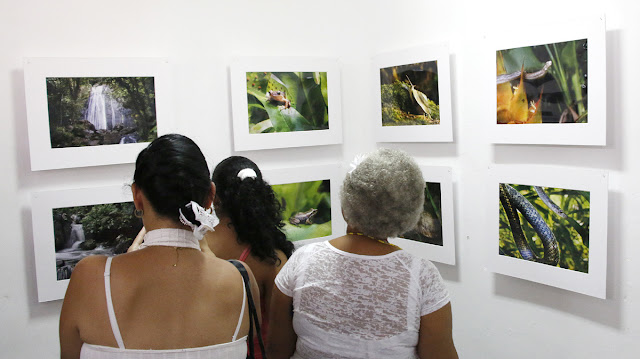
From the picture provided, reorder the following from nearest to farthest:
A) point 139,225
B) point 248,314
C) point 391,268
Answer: point 248,314
point 391,268
point 139,225

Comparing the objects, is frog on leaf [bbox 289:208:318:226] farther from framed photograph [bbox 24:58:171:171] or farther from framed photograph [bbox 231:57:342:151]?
framed photograph [bbox 24:58:171:171]

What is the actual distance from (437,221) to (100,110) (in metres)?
2.26

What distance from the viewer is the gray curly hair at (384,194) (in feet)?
7.03

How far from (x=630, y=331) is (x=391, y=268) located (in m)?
1.51

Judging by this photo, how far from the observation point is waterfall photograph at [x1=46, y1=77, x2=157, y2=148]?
3195 millimetres

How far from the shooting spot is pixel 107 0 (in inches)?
132

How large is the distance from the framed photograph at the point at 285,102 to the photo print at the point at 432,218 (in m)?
0.84

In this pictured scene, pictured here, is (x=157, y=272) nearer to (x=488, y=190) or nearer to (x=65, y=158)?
(x=65, y=158)

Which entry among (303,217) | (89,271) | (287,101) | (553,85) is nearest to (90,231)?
(303,217)

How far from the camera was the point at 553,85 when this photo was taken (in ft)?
9.64

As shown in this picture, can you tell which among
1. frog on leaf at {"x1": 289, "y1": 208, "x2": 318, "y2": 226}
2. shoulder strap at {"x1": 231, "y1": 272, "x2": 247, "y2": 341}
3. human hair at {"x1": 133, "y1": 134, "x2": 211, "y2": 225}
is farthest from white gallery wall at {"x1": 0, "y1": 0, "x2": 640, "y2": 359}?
shoulder strap at {"x1": 231, "y1": 272, "x2": 247, "y2": 341}

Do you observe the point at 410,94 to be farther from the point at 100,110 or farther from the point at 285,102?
the point at 100,110

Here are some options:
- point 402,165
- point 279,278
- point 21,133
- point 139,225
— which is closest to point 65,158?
point 21,133

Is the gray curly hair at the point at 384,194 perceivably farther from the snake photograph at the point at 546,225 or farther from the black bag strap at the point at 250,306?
the snake photograph at the point at 546,225
